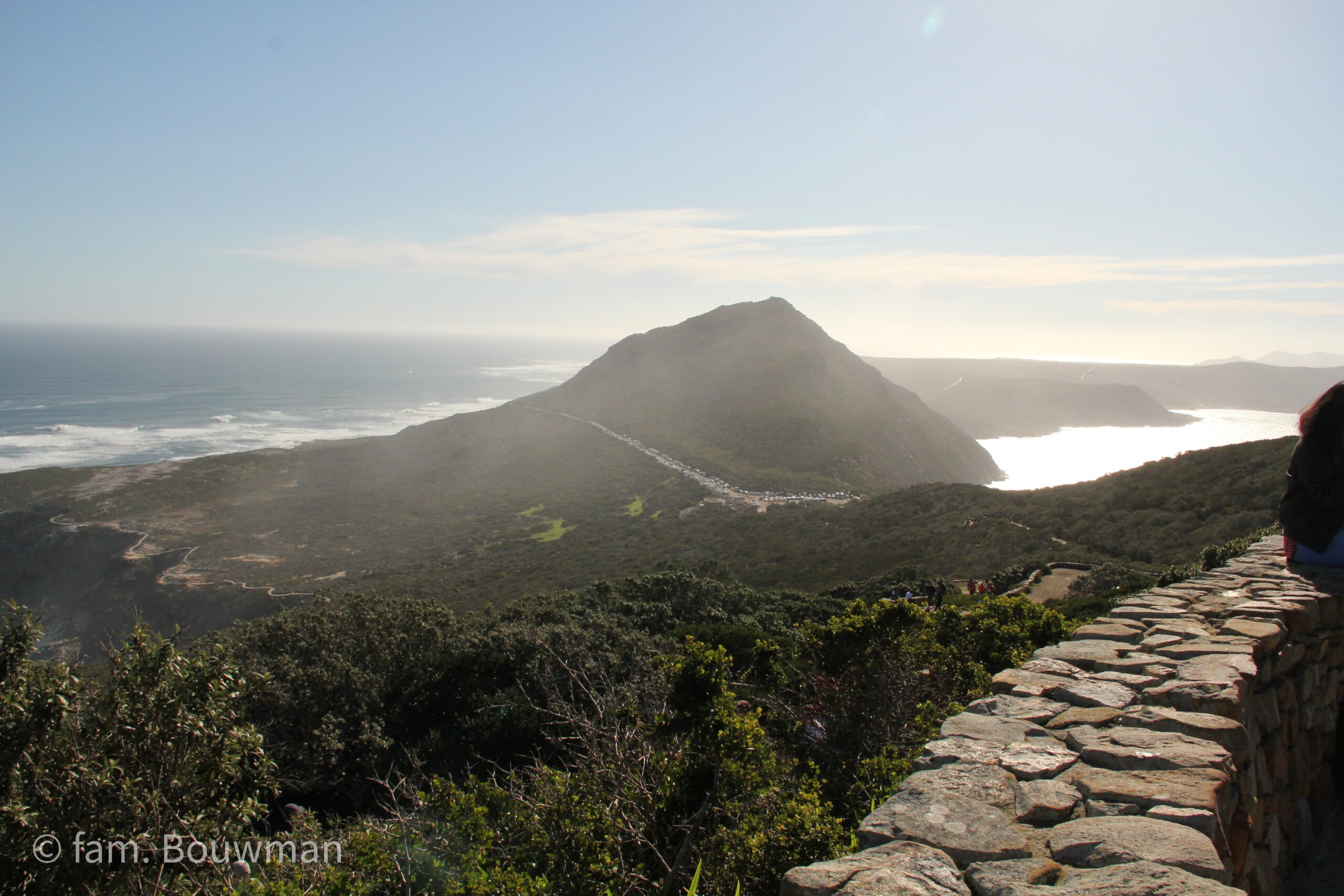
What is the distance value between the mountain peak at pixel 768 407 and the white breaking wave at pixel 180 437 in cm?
3692

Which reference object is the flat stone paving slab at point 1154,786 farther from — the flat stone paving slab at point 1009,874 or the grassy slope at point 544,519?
the grassy slope at point 544,519

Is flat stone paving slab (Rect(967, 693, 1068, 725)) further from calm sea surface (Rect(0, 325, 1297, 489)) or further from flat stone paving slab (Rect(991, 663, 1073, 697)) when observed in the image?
calm sea surface (Rect(0, 325, 1297, 489))

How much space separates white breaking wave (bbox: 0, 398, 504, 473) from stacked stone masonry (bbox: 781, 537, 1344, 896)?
79.5 meters

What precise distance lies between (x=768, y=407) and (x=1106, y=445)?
40.4m

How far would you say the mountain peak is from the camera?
5122cm

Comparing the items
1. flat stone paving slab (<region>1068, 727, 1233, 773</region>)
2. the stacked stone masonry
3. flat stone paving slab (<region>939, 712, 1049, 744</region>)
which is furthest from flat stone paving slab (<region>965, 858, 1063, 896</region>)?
flat stone paving slab (<region>939, 712, 1049, 744</region>)

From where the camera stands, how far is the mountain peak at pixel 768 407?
51.2 meters

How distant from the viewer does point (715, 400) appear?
6600 centimetres

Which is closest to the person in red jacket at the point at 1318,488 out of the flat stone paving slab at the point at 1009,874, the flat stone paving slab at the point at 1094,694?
the flat stone paving slab at the point at 1094,694

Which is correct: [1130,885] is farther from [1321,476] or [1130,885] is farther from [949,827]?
[1321,476]

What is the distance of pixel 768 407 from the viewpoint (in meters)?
60.3

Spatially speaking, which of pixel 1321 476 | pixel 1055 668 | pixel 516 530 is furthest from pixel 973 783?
pixel 516 530

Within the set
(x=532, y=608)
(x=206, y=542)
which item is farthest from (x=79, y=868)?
(x=206, y=542)

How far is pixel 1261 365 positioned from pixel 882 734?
650 ft
